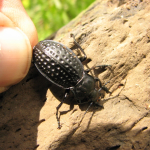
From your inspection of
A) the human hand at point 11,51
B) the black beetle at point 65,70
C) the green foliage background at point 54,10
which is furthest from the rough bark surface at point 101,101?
the green foliage background at point 54,10

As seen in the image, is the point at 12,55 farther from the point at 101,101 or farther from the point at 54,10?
the point at 54,10

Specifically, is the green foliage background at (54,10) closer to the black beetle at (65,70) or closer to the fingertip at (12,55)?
the black beetle at (65,70)

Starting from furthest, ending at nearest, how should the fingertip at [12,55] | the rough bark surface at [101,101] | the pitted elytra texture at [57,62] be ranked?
the pitted elytra texture at [57,62], the rough bark surface at [101,101], the fingertip at [12,55]

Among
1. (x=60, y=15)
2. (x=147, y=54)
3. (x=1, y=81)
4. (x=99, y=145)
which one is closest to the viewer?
(x=1, y=81)

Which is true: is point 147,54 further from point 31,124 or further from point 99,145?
point 31,124

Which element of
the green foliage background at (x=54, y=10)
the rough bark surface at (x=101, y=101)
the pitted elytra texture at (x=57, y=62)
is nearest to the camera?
the rough bark surface at (x=101, y=101)

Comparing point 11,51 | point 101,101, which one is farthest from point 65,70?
point 11,51

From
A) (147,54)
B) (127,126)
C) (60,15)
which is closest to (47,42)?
(147,54)

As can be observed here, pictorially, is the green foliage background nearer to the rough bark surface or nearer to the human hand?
the rough bark surface
